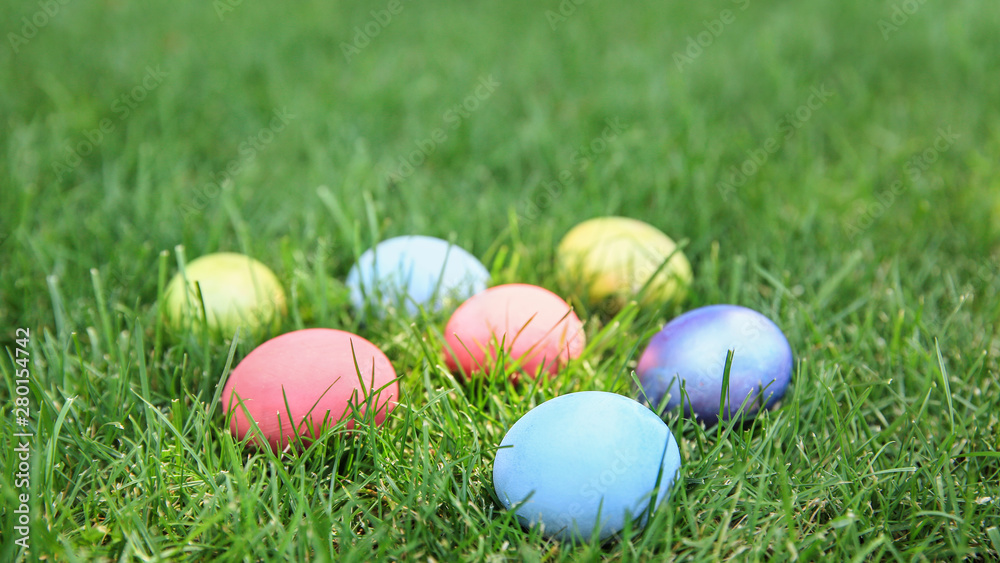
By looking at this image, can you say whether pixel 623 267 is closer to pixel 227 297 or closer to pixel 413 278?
pixel 413 278

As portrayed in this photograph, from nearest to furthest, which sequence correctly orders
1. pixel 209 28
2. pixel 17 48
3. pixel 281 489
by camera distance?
pixel 281 489
pixel 17 48
pixel 209 28

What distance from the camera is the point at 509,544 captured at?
4.06ft

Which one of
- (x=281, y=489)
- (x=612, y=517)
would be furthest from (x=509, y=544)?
(x=281, y=489)

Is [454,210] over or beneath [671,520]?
over

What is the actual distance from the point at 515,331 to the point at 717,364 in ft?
1.38

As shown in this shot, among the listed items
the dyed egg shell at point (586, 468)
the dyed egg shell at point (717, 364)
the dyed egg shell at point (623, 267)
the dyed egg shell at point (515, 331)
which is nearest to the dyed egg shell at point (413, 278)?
the dyed egg shell at point (515, 331)

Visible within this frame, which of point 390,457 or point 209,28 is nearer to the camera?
point 390,457

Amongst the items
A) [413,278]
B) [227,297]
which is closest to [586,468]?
[413,278]

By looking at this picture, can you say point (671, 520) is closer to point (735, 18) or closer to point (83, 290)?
point (83, 290)

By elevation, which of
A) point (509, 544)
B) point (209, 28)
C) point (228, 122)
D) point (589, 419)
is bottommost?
point (509, 544)

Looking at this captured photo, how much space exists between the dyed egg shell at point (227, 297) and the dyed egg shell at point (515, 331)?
18.0 inches

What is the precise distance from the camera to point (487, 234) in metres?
2.19

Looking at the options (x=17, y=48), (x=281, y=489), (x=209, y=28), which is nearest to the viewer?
(x=281, y=489)

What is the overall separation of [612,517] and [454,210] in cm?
130
